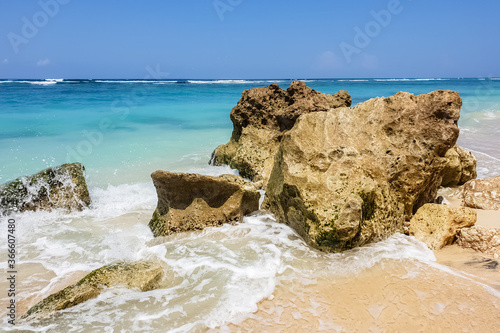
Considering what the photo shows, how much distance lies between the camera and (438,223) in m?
3.95

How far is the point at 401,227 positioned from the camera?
4145 mm

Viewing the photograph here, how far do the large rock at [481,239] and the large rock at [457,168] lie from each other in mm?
1921

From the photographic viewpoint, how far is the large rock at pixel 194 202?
4.28m

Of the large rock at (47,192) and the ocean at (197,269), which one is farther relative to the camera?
the large rock at (47,192)

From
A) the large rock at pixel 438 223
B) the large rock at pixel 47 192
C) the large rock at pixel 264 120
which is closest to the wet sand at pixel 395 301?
the large rock at pixel 438 223

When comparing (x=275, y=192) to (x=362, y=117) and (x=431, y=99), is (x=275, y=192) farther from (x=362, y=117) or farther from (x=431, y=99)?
(x=431, y=99)

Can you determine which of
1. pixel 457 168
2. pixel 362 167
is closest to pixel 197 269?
pixel 362 167

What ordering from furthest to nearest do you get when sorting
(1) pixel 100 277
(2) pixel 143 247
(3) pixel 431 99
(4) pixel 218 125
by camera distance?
(4) pixel 218 125 < (3) pixel 431 99 < (2) pixel 143 247 < (1) pixel 100 277

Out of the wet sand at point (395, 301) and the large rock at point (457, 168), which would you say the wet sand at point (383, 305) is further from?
the large rock at point (457, 168)

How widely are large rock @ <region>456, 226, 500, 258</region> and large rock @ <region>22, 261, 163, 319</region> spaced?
10.4 ft

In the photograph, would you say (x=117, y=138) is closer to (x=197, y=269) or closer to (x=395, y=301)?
(x=197, y=269)

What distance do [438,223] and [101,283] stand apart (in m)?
3.52

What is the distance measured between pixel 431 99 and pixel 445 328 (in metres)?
2.77

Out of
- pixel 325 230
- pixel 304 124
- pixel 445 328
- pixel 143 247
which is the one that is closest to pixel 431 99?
pixel 304 124
